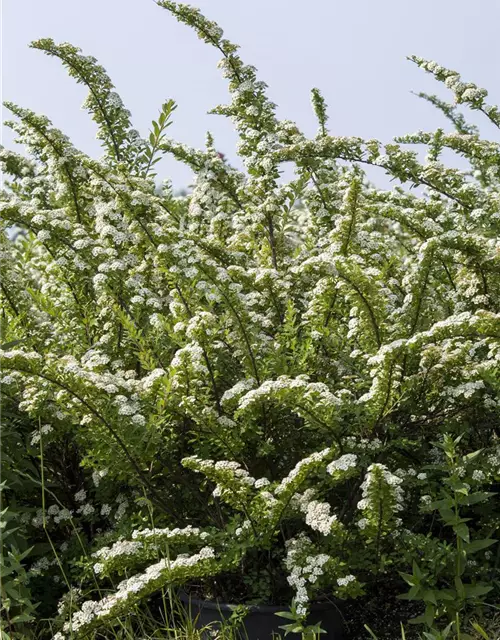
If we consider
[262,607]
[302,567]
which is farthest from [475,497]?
[262,607]

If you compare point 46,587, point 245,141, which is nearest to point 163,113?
point 245,141

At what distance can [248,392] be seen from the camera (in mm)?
3348

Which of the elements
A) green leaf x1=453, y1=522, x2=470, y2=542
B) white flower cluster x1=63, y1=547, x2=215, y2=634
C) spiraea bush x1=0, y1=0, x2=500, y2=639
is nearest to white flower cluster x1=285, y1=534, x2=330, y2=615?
spiraea bush x1=0, y1=0, x2=500, y2=639

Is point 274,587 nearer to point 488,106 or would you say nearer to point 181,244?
point 181,244

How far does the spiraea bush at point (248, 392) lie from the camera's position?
3.30m

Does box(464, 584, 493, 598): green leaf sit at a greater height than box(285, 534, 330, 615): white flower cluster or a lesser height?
lesser

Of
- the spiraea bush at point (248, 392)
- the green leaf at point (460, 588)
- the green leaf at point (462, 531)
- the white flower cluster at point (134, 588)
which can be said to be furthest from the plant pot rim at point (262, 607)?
the green leaf at point (462, 531)

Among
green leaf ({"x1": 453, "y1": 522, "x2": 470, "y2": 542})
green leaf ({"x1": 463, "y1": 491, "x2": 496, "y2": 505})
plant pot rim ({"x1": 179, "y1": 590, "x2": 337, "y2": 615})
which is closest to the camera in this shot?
green leaf ({"x1": 453, "y1": 522, "x2": 470, "y2": 542})

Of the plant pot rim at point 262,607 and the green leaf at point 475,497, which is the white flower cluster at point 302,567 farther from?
the green leaf at point 475,497

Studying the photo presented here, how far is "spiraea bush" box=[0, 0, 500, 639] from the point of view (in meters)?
3.30

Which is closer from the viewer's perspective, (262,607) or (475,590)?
(475,590)

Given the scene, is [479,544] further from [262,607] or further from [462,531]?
[262,607]

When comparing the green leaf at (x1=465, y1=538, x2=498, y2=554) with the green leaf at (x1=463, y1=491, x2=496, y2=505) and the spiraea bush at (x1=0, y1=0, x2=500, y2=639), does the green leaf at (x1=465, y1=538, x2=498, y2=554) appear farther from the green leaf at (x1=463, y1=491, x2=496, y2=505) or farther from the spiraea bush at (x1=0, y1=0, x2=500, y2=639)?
the green leaf at (x1=463, y1=491, x2=496, y2=505)

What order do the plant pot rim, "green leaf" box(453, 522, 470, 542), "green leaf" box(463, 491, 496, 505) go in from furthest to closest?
the plant pot rim
"green leaf" box(463, 491, 496, 505)
"green leaf" box(453, 522, 470, 542)
